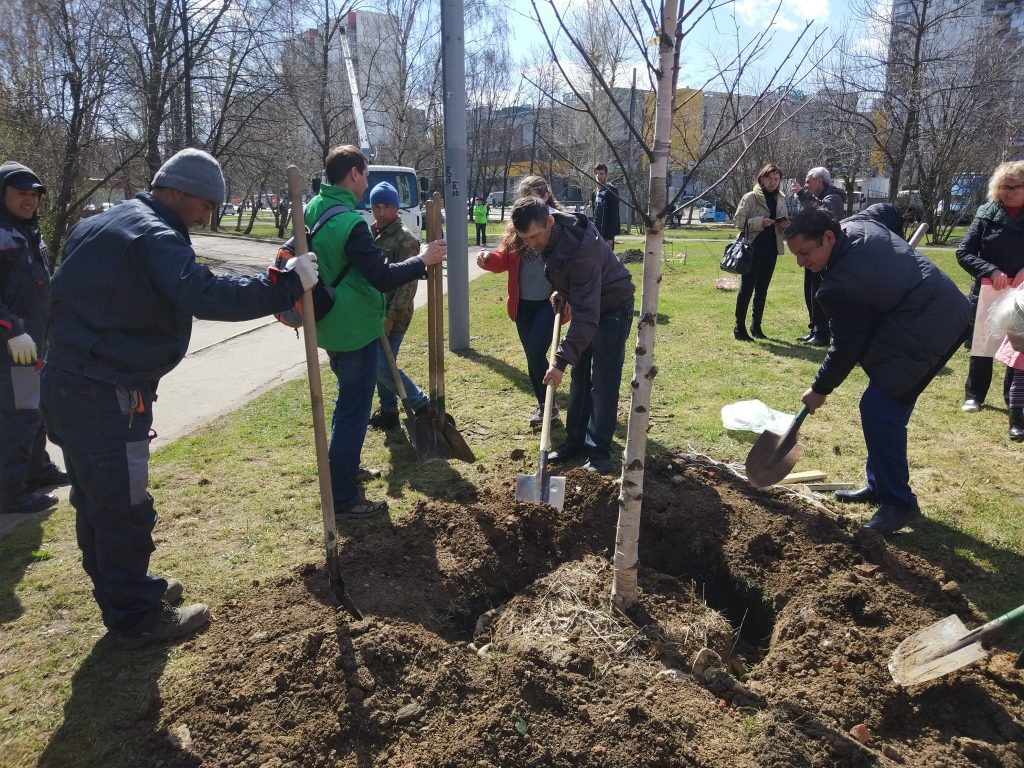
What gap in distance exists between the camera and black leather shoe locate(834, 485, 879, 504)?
4242 millimetres

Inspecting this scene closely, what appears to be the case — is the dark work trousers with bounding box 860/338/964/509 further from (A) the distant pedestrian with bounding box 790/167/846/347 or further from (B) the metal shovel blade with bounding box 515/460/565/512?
(A) the distant pedestrian with bounding box 790/167/846/347

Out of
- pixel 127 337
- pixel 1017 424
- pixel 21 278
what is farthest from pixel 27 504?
pixel 1017 424

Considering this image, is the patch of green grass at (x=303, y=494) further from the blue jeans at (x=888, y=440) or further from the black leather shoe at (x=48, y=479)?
the black leather shoe at (x=48, y=479)

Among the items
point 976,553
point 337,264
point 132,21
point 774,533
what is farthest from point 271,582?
point 132,21

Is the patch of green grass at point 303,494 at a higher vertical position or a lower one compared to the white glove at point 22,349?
lower

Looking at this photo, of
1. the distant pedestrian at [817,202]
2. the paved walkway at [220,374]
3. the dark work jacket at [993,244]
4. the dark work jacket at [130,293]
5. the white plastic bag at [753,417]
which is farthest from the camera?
the distant pedestrian at [817,202]

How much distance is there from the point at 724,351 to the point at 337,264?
543cm

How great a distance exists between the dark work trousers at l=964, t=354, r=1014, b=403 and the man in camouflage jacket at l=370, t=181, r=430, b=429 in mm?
4540

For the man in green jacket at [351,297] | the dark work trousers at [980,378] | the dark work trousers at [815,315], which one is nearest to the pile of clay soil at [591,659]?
the man in green jacket at [351,297]

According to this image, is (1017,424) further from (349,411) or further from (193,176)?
(193,176)

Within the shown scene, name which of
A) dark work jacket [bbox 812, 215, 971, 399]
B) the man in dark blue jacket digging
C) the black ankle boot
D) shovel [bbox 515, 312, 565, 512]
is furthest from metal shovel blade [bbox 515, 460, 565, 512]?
the black ankle boot

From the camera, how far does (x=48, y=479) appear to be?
471cm

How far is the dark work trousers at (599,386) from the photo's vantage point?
445cm

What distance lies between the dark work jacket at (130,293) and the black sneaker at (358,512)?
1.62 metres
